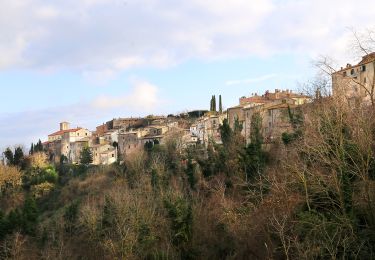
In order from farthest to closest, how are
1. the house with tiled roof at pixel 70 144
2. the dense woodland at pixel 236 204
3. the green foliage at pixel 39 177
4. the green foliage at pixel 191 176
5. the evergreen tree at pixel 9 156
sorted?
1. the house with tiled roof at pixel 70 144
2. the evergreen tree at pixel 9 156
3. the green foliage at pixel 39 177
4. the green foliage at pixel 191 176
5. the dense woodland at pixel 236 204

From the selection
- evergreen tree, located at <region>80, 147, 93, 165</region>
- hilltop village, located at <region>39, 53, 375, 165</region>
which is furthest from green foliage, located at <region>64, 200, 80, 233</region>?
evergreen tree, located at <region>80, 147, 93, 165</region>

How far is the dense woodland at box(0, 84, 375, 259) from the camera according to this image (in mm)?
18938

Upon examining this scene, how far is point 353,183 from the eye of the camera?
20047mm

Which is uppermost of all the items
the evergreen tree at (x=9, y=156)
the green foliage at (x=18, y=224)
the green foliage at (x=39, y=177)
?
the evergreen tree at (x=9, y=156)

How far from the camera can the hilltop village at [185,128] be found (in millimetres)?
52844

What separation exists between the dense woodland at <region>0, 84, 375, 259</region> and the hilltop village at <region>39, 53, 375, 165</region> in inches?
213

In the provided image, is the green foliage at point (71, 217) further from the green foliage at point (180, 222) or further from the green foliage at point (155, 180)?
the green foliage at point (180, 222)

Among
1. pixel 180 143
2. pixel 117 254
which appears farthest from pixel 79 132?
pixel 117 254

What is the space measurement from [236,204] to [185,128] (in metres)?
51.7

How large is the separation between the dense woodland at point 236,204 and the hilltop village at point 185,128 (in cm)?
540

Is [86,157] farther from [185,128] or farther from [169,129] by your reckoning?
[185,128]

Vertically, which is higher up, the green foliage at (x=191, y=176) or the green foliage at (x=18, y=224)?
the green foliage at (x=191, y=176)

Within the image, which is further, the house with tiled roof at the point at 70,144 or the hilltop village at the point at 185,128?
the house with tiled roof at the point at 70,144

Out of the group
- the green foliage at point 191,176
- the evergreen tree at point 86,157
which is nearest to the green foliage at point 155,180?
the green foliage at point 191,176
